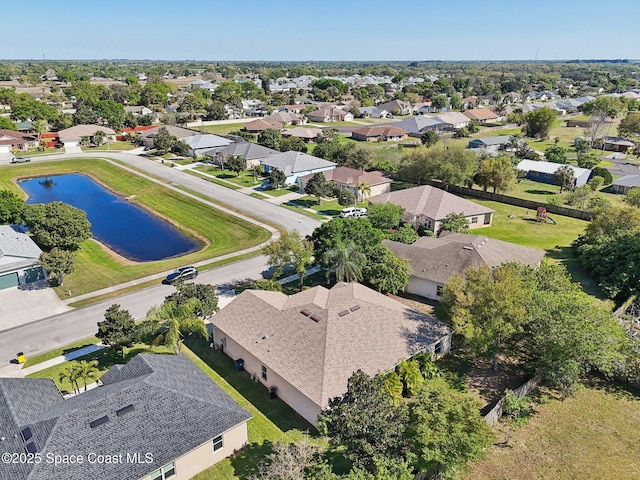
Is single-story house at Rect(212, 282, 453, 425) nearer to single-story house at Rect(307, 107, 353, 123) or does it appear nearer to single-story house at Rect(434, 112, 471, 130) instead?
single-story house at Rect(434, 112, 471, 130)

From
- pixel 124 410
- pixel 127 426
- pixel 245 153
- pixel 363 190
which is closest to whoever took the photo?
pixel 127 426

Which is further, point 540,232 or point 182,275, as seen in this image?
point 540,232

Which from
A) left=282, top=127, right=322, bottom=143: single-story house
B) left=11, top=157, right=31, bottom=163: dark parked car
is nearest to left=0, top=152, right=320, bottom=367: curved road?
left=282, top=127, right=322, bottom=143: single-story house

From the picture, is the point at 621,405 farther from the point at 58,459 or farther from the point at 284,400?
the point at 58,459

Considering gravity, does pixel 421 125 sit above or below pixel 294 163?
above

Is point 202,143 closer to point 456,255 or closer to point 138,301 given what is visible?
point 138,301

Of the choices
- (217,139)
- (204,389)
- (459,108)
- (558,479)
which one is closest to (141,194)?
(217,139)

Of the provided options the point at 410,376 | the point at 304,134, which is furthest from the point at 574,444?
the point at 304,134
